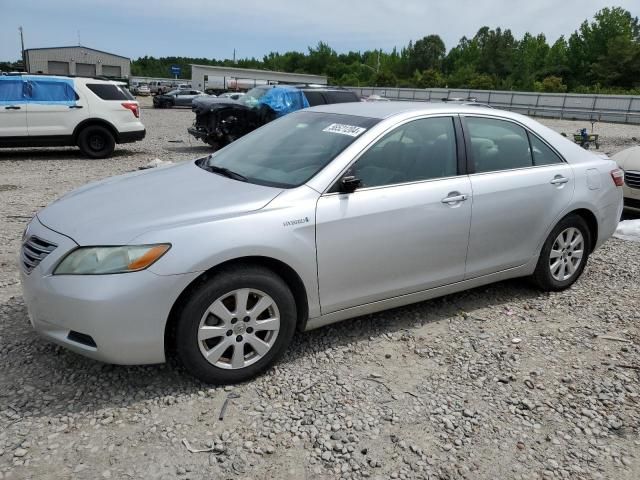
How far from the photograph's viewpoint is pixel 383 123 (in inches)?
141

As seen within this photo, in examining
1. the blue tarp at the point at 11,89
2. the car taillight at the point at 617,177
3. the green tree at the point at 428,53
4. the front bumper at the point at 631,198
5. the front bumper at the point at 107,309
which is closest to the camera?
the front bumper at the point at 107,309

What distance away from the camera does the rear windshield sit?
443 inches

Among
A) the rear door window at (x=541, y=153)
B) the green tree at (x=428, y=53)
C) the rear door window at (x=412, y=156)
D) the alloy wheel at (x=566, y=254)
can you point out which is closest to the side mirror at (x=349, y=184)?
the rear door window at (x=412, y=156)

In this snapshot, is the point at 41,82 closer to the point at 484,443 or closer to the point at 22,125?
the point at 22,125

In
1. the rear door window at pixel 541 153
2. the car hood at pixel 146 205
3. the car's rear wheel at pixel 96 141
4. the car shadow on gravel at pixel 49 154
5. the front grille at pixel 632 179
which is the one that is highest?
the rear door window at pixel 541 153

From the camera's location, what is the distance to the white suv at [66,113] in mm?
10555

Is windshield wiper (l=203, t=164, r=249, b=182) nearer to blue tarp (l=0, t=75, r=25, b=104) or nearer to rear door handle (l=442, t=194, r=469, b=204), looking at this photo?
rear door handle (l=442, t=194, r=469, b=204)

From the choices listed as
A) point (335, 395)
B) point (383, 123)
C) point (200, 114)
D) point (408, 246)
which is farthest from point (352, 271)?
point (200, 114)

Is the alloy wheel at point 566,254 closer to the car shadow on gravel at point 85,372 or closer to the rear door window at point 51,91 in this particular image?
the car shadow on gravel at point 85,372

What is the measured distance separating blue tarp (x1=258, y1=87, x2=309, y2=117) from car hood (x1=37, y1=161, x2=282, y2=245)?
944cm

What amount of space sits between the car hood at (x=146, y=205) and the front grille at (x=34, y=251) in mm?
104

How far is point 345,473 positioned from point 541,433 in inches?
42.4

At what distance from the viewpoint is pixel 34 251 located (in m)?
2.98

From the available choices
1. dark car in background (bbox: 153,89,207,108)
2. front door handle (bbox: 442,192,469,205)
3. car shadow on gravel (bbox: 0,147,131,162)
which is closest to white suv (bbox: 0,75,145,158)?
car shadow on gravel (bbox: 0,147,131,162)
